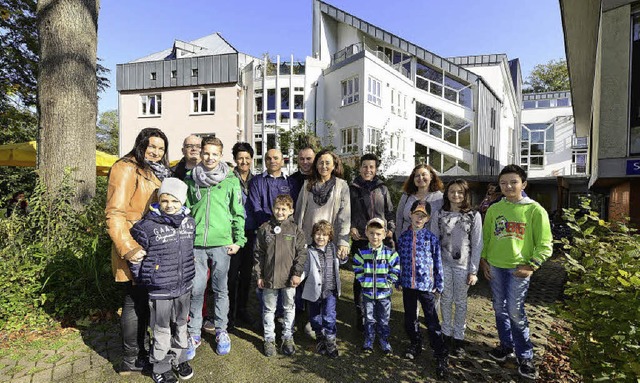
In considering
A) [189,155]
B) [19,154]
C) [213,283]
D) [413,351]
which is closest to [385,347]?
[413,351]

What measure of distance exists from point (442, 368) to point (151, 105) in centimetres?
2965

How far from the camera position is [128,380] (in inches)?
121

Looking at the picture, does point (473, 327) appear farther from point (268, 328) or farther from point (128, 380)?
point (128, 380)

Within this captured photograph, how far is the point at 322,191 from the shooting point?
13.3 feet

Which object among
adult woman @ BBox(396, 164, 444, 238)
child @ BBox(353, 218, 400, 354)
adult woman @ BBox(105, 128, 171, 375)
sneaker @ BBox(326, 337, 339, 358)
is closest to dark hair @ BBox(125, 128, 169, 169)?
adult woman @ BBox(105, 128, 171, 375)

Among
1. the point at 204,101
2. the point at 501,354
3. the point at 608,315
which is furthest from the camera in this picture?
the point at 204,101

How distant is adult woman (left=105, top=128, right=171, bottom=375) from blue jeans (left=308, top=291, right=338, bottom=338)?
1656 millimetres

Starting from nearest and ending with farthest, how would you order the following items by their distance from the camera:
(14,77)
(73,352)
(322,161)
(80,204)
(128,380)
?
1. (128,380)
2. (73,352)
3. (322,161)
4. (80,204)
5. (14,77)

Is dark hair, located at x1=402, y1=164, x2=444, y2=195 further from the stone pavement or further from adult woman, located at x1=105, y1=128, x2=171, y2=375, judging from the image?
adult woman, located at x1=105, y1=128, x2=171, y2=375

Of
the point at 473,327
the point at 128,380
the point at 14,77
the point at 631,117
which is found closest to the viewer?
the point at 128,380

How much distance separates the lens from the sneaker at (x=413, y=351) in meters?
3.59

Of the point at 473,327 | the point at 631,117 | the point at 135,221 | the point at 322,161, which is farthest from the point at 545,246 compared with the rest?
the point at 631,117

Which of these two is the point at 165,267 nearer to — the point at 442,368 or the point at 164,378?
the point at 164,378

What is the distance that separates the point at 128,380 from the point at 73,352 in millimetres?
924
